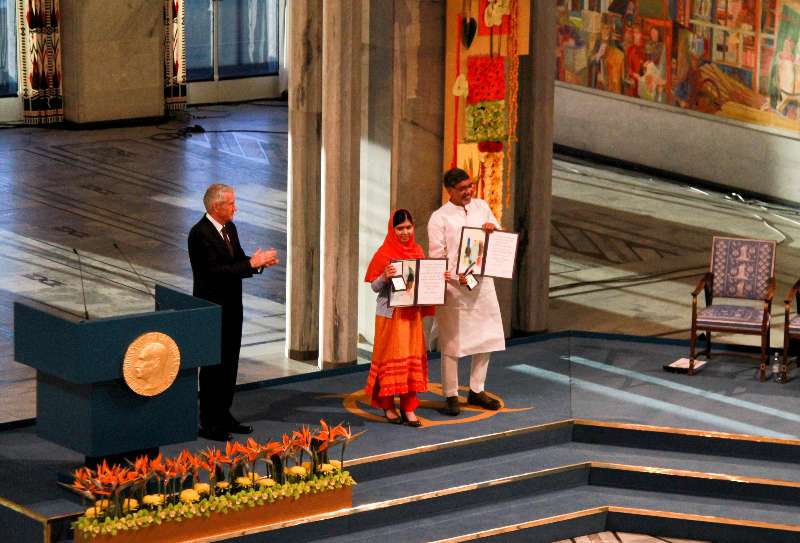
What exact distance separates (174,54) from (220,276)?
12084 millimetres

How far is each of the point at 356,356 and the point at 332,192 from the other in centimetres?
107

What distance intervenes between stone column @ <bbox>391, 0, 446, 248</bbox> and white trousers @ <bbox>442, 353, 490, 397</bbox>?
62.7 inches

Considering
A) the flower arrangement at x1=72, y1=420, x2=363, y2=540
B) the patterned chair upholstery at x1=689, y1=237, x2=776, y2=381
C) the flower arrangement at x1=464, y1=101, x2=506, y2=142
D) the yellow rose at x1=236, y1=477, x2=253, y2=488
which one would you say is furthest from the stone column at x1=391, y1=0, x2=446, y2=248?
the yellow rose at x1=236, y1=477, x2=253, y2=488

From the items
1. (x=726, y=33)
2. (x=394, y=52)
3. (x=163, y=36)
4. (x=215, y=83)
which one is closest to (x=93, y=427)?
(x=394, y=52)

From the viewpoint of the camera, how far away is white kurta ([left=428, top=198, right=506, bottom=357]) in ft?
28.1

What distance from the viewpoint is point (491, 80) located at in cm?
1006

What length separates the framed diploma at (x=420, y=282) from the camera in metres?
8.29

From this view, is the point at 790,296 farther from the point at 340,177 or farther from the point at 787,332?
the point at 340,177

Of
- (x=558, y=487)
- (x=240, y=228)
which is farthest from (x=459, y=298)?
(x=240, y=228)

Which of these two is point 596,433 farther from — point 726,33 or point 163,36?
point 163,36

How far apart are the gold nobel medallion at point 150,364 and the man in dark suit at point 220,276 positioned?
2.62 ft

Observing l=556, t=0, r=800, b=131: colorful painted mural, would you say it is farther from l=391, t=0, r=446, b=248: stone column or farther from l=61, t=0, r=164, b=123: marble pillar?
l=391, t=0, r=446, b=248: stone column

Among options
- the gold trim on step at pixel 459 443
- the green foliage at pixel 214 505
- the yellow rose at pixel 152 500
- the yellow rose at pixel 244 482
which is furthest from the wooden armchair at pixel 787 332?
the yellow rose at pixel 152 500

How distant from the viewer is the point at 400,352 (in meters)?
8.38
